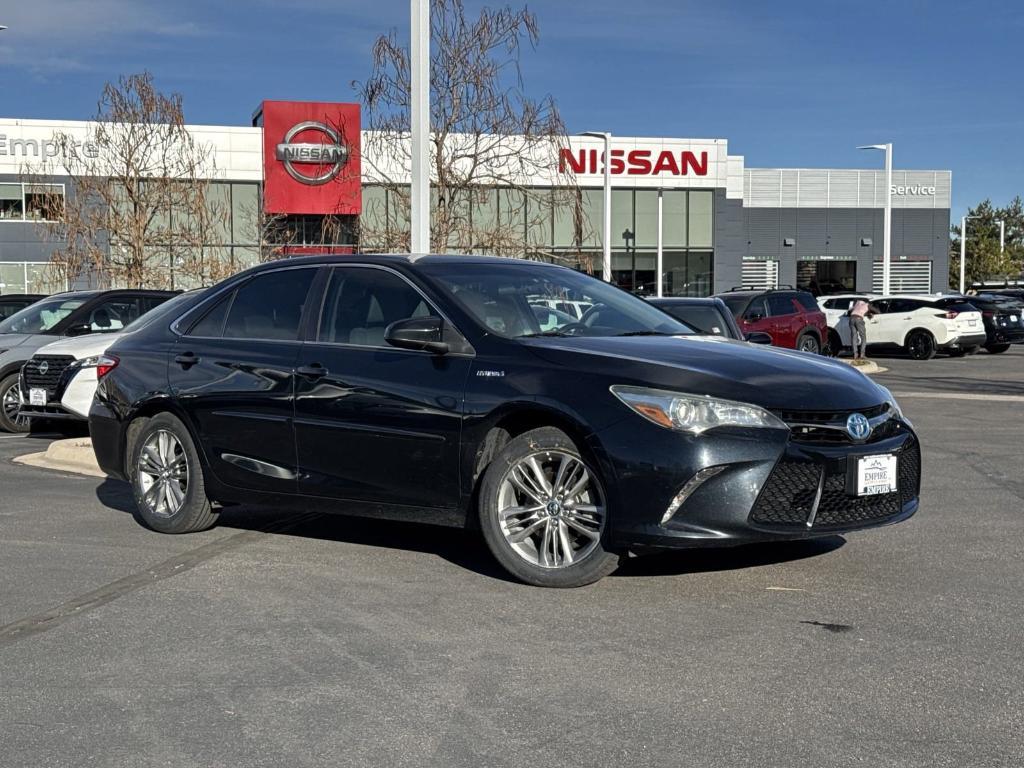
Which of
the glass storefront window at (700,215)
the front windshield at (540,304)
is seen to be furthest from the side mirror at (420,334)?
the glass storefront window at (700,215)

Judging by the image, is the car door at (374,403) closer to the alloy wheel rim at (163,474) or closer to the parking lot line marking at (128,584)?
the parking lot line marking at (128,584)

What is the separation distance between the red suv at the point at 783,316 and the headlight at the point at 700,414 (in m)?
21.6

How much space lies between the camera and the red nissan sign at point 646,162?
175 feet

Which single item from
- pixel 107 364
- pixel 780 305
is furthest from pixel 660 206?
pixel 107 364

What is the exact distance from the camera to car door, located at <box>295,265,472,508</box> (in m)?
6.43

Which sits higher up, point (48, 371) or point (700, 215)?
point (700, 215)

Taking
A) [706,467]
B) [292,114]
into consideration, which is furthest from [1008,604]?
[292,114]

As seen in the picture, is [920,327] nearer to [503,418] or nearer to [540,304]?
[540,304]

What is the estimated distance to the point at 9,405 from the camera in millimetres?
14633

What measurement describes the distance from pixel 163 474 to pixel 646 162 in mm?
48572

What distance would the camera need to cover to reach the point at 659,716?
4.30 meters

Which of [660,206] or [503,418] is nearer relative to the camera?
[503,418]

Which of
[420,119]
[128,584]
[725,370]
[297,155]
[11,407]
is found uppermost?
[297,155]

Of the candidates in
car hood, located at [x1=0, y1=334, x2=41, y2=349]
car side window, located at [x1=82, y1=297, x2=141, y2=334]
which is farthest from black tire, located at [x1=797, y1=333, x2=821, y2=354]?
car hood, located at [x1=0, y1=334, x2=41, y2=349]
